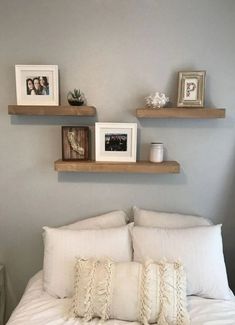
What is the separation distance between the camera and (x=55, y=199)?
74.7 inches

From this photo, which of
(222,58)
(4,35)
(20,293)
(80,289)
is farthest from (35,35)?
(20,293)

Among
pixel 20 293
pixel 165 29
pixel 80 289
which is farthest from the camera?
pixel 20 293

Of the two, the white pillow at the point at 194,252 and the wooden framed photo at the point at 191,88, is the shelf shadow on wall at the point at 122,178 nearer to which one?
the white pillow at the point at 194,252

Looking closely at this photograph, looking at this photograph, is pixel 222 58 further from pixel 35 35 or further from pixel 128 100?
pixel 35 35

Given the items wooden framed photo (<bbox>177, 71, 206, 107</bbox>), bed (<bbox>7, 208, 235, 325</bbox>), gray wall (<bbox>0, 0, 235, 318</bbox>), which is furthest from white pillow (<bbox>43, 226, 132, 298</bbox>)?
wooden framed photo (<bbox>177, 71, 206, 107</bbox>)

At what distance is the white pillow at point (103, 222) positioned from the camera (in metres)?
1.79

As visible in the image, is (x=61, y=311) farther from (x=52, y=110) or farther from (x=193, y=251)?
(x=52, y=110)

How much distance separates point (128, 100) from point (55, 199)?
0.88 m

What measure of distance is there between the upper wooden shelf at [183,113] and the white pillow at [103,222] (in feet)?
2.34

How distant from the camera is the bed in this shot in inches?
53.9

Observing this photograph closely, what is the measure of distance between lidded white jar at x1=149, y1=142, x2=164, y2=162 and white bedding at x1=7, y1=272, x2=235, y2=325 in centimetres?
85

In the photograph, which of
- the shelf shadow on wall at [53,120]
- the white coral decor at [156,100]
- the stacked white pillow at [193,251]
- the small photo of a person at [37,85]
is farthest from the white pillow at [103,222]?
the small photo of a person at [37,85]

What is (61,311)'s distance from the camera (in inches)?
54.2

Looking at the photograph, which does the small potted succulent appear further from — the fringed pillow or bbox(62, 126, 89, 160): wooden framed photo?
the fringed pillow
